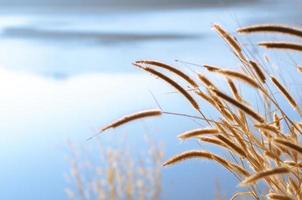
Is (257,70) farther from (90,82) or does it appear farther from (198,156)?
(90,82)

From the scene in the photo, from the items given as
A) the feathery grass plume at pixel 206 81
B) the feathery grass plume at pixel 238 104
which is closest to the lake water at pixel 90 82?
the feathery grass plume at pixel 206 81

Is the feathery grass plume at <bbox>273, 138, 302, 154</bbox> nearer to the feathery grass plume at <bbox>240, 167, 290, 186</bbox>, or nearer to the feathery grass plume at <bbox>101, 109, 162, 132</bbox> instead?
the feathery grass plume at <bbox>240, 167, 290, 186</bbox>

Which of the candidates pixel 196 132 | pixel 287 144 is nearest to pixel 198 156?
pixel 196 132

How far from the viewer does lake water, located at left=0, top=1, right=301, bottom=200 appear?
238cm

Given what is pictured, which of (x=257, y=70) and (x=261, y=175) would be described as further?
(x=257, y=70)

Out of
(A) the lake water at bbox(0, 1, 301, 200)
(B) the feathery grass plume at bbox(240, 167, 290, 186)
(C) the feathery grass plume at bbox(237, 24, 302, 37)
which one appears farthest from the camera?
(A) the lake water at bbox(0, 1, 301, 200)

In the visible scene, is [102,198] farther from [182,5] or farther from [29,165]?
[182,5]

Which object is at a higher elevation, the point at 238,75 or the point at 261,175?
the point at 238,75

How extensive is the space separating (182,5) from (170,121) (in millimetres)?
4659

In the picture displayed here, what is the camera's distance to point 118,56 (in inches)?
175

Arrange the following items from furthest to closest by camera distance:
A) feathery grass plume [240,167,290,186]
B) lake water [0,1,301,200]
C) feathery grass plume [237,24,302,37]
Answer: lake water [0,1,301,200], feathery grass plume [237,24,302,37], feathery grass plume [240,167,290,186]

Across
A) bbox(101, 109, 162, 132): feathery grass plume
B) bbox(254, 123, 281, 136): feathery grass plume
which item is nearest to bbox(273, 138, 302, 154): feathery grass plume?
bbox(254, 123, 281, 136): feathery grass plume

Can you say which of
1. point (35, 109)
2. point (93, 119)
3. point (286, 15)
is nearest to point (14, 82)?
point (35, 109)

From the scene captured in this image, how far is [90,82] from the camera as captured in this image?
3711 mm
